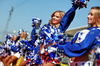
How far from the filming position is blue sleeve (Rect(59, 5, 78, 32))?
3167mm

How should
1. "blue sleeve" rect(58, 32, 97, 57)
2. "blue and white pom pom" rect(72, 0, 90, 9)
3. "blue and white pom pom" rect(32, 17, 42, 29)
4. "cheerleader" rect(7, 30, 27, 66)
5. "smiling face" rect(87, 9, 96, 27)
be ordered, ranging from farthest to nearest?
"cheerleader" rect(7, 30, 27, 66) < "blue and white pom pom" rect(32, 17, 42, 29) < "blue and white pom pom" rect(72, 0, 90, 9) < "smiling face" rect(87, 9, 96, 27) < "blue sleeve" rect(58, 32, 97, 57)

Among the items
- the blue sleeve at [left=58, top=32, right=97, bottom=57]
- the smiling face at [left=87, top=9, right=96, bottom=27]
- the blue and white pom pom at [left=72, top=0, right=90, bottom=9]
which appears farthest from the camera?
Answer: the blue and white pom pom at [left=72, top=0, right=90, bottom=9]

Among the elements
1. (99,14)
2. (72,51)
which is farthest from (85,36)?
(99,14)

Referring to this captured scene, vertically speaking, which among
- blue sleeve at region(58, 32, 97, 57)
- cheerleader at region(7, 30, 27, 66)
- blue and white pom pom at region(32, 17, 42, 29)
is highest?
blue and white pom pom at region(32, 17, 42, 29)

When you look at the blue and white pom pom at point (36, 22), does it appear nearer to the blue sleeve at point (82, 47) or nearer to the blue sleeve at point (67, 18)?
the blue sleeve at point (67, 18)

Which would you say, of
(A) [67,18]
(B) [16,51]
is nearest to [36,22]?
(A) [67,18]

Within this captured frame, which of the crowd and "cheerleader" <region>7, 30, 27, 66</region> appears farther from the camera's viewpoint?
"cheerleader" <region>7, 30, 27, 66</region>

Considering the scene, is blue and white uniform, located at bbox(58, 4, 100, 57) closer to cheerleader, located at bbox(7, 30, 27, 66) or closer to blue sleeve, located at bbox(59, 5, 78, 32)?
blue sleeve, located at bbox(59, 5, 78, 32)

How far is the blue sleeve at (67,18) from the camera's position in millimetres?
3167

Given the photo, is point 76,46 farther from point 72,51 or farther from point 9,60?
point 9,60

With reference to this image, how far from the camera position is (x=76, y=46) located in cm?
241

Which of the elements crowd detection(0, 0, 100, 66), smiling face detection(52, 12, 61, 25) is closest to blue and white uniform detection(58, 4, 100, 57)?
crowd detection(0, 0, 100, 66)

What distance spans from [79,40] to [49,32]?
2.67 feet

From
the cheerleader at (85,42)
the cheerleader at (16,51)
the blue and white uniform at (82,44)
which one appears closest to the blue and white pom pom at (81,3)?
the cheerleader at (85,42)
